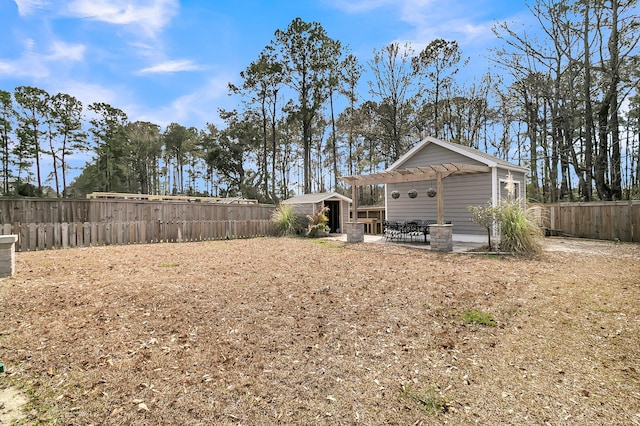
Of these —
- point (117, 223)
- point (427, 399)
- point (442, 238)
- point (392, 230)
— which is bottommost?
point (427, 399)

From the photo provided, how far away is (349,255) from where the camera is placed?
823 cm

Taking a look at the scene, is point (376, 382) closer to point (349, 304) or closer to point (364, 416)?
point (364, 416)

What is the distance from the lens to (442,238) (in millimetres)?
8734

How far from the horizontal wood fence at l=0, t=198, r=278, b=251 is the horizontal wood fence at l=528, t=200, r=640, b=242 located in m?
11.6

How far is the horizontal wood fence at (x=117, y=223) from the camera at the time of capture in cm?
891

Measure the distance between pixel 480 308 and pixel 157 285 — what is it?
4.98 metres

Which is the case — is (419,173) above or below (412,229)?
above

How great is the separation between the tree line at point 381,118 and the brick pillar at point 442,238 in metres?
9.68

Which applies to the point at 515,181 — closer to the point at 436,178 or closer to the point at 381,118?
the point at 436,178

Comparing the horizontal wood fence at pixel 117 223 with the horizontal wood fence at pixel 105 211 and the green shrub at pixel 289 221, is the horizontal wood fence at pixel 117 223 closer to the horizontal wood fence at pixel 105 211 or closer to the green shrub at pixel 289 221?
the horizontal wood fence at pixel 105 211

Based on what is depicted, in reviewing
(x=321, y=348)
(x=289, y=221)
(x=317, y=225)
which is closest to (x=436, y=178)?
(x=317, y=225)

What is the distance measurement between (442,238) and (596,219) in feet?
22.6

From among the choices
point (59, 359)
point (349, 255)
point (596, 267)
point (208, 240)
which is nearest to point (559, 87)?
point (596, 267)

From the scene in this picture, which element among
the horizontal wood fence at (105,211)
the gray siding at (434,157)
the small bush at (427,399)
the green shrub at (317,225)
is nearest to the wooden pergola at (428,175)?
the gray siding at (434,157)
